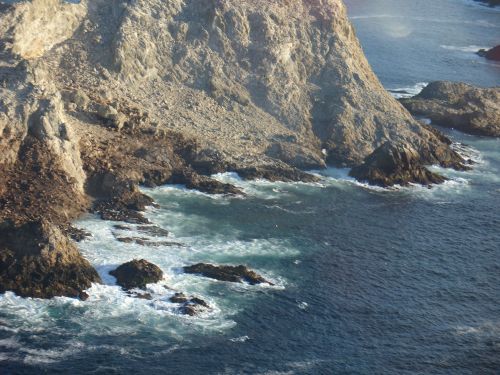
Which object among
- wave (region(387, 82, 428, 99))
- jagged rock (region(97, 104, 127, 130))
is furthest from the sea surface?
wave (region(387, 82, 428, 99))

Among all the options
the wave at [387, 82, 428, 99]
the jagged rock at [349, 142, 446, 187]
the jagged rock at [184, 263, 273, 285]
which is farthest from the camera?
the wave at [387, 82, 428, 99]

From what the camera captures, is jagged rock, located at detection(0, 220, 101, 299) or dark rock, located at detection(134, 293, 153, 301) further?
dark rock, located at detection(134, 293, 153, 301)

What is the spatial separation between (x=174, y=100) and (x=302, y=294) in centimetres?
2599

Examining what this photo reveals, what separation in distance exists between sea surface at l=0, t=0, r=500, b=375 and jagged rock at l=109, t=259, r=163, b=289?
1.92 feet

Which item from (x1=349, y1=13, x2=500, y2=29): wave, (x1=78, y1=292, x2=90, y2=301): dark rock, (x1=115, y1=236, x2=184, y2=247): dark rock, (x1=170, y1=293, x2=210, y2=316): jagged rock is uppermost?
(x1=349, y1=13, x2=500, y2=29): wave

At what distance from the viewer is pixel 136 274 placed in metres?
57.4

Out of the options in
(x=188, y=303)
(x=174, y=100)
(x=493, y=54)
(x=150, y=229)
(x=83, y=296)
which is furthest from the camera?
(x=493, y=54)

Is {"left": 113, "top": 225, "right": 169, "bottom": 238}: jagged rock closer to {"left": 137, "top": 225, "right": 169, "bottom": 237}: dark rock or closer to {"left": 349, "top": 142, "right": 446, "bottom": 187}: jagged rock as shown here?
{"left": 137, "top": 225, "right": 169, "bottom": 237}: dark rock

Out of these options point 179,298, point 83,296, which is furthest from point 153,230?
point 83,296

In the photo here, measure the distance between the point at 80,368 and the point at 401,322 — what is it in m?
19.0

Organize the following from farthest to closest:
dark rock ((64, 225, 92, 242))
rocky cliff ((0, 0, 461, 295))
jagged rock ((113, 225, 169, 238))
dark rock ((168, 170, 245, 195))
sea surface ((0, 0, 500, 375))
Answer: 1. dark rock ((168, 170, 245, 195))
2. rocky cliff ((0, 0, 461, 295))
3. jagged rock ((113, 225, 169, 238))
4. dark rock ((64, 225, 92, 242))
5. sea surface ((0, 0, 500, 375))

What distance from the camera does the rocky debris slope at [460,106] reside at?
330ft

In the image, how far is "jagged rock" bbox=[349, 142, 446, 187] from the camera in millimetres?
79938

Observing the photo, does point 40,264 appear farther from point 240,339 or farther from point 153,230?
point 240,339
